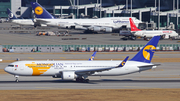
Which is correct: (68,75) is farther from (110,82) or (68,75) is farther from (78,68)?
(110,82)

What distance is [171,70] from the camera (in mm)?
62469

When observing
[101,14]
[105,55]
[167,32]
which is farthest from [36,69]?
[101,14]

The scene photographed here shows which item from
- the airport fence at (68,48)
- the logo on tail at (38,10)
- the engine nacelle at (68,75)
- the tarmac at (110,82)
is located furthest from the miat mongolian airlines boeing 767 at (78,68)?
the logo on tail at (38,10)

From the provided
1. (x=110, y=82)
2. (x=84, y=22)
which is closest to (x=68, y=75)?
(x=110, y=82)

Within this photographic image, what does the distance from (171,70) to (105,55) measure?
24342mm

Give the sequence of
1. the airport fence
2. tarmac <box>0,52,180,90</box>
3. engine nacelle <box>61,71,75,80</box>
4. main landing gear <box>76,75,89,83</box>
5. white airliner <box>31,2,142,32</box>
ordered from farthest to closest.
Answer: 1. white airliner <box>31,2,142,32</box>
2. the airport fence
3. main landing gear <box>76,75,89,83</box>
4. engine nacelle <box>61,71,75,80</box>
5. tarmac <box>0,52,180,90</box>

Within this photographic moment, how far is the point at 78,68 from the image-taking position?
49.0m

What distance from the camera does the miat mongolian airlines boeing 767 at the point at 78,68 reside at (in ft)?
157

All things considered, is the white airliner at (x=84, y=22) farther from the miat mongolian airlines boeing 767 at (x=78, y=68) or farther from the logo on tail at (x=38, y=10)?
the miat mongolian airlines boeing 767 at (x=78, y=68)

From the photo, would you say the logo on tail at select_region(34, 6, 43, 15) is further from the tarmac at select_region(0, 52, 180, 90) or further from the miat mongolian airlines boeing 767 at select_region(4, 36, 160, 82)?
the miat mongolian airlines boeing 767 at select_region(4, 36, 160, 82)

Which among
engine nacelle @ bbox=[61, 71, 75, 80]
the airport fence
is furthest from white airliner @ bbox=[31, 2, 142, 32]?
engine nacelle @ bbox=[61, 71, 75, 80]

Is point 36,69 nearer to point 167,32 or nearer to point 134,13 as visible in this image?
point 167,32

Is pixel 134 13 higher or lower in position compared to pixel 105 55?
higher

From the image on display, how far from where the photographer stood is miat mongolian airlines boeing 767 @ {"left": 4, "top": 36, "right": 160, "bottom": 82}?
157 feet
